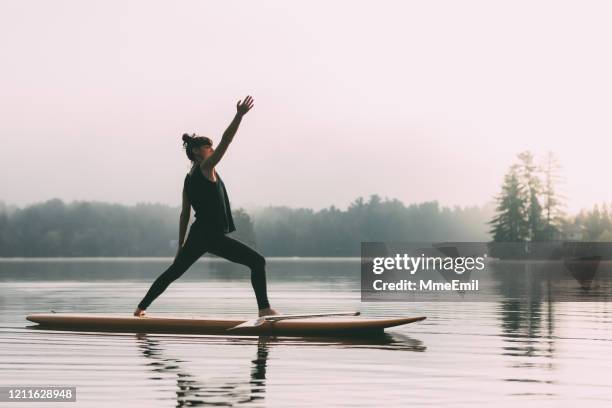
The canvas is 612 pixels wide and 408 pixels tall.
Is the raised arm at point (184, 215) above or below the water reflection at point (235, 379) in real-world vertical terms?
above

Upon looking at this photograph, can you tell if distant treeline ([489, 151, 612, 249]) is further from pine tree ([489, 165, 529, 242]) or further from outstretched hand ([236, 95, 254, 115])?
outstretched hand ([236, 95, 254, 115])

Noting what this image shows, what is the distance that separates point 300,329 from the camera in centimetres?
1375

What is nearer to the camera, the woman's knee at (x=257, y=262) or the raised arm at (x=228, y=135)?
the raised arm at (x=228, y=135)

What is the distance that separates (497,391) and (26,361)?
494cm

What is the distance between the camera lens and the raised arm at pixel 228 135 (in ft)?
38.6

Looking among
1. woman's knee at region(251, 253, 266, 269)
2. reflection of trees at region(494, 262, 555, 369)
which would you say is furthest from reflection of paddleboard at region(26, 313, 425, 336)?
reflection of trees at region(494, 262, 555, 369)

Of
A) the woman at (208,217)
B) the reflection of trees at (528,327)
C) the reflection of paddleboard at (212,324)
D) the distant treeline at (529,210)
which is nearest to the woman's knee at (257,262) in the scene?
the woman at (208,217)

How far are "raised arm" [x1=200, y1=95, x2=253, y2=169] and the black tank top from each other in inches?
10.5

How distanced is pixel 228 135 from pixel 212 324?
128 inches

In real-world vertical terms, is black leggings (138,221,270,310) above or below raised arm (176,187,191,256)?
below

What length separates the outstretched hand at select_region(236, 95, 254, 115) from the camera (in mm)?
11758

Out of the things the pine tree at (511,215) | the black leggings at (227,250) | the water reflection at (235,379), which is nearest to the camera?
the water reflection at (235,379)

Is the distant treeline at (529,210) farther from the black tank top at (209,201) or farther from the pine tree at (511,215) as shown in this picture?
the black tank top at (209,201)

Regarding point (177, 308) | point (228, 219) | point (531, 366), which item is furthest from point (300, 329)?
point (177, 308)
